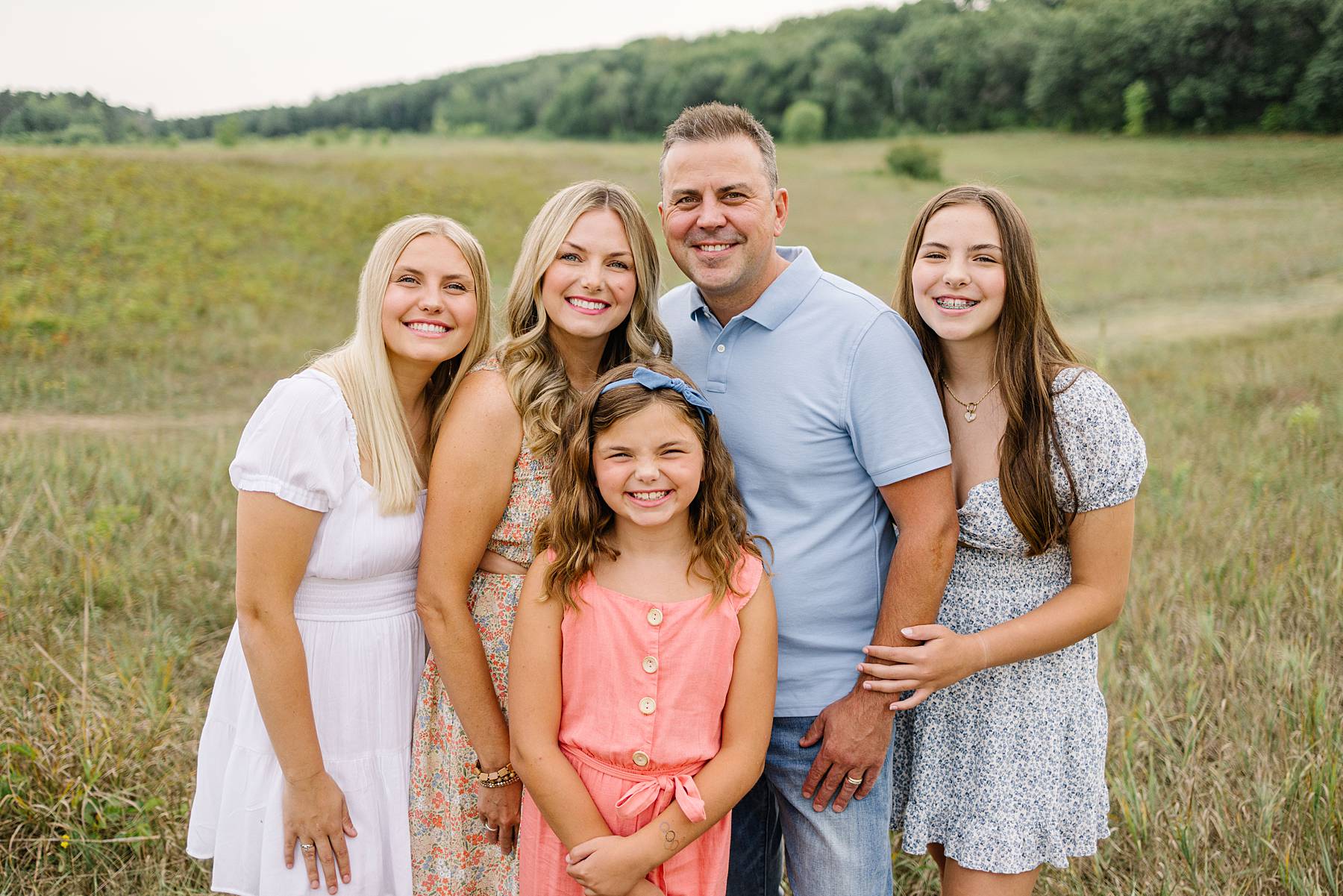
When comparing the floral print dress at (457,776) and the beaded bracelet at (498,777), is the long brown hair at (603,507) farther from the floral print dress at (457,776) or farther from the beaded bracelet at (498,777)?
the beaded bracelet at (498,777)

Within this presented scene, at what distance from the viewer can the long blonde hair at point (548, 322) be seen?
2098 millimetres

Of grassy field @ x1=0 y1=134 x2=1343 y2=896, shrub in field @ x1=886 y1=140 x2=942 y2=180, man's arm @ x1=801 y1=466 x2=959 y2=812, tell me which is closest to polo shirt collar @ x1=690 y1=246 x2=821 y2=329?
man's arm @ x1=801 y1=466 x2=959 y2=812

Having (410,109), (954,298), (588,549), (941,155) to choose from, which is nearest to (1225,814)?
(954,298)

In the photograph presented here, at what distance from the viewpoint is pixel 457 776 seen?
220 centimetres

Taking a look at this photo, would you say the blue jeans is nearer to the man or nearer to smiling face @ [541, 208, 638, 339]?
the man

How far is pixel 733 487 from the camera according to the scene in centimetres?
213

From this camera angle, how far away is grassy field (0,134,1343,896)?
9.95ft

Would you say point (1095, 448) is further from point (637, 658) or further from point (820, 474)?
point (637, 658)

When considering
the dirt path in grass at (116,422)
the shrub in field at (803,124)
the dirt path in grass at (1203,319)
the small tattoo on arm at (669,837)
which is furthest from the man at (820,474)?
the shrub in field at (803,124)

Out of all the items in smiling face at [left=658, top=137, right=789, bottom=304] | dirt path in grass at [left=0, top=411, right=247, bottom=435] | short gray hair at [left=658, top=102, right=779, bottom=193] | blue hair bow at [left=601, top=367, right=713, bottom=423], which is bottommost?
dirt path in grass at [left=0, top=411, right=247, bottom=435]

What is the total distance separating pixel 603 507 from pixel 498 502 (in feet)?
0.80

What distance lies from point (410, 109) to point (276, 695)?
56248 millimetres

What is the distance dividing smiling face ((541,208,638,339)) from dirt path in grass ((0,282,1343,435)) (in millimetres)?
8032

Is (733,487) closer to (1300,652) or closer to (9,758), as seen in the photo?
(9,758)
